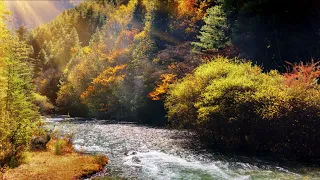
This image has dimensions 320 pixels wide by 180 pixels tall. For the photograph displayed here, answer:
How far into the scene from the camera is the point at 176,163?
1144 inches

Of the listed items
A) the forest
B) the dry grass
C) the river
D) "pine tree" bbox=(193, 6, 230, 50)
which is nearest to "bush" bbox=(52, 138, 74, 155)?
the dry grass

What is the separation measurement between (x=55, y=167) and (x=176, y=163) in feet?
35.0

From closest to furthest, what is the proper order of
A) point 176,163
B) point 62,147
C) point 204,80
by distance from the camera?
point 176,163, point 62,147, point 204,80

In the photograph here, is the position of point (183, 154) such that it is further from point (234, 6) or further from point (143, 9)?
point (143, 9)

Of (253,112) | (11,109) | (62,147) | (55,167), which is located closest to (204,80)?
(253,112)

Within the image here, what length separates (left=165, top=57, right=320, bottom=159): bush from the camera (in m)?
30.5

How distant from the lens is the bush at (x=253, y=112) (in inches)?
1201

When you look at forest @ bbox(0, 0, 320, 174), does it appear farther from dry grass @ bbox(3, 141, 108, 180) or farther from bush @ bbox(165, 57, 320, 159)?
dry grass @ bbox(3, 141, 108, 180)

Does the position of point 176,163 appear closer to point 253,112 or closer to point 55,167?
point 253,112

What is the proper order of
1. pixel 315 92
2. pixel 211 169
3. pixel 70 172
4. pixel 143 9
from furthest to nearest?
1. pixel 143 9
2. pixel 315 92
3. pixel 211 169
4. pixel 70 172

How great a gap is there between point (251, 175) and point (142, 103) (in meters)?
46.7

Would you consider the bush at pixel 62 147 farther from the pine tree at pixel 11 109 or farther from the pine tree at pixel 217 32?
the pine tree at pixel 217 32

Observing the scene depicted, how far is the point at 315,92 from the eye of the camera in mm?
30578

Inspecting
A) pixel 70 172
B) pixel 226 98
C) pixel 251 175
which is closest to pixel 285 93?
pixel 226 98
